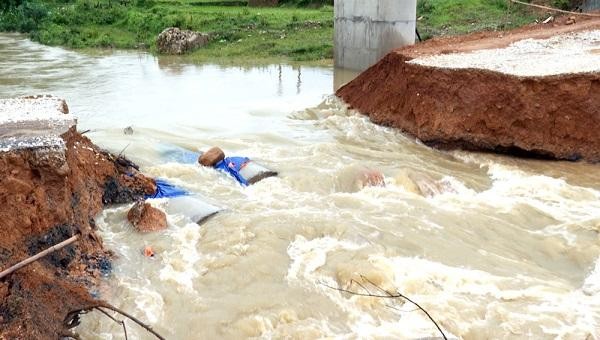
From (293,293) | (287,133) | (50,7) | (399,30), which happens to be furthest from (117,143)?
(50,7)

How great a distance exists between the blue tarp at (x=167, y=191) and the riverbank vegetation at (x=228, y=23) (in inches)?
544

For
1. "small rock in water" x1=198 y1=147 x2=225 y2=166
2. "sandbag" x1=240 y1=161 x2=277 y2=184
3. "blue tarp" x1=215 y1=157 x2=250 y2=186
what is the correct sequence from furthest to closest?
"small rock in water" x1=198 y1=147 x2=225 y2=166 < "blue tarp" x1=215 y1=157 x2=250 y2=186 < "sandbag" x1=240 y1=161 x2=277 y2=184

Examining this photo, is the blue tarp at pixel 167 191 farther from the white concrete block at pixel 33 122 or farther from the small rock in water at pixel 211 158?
the white concrete block at pixel 33 122

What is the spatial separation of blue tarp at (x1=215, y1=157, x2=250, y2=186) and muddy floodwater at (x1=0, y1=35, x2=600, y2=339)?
0.14 meters

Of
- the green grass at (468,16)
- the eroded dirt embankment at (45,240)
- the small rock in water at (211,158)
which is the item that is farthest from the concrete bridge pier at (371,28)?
the eroded dirt embankment at (45,240)

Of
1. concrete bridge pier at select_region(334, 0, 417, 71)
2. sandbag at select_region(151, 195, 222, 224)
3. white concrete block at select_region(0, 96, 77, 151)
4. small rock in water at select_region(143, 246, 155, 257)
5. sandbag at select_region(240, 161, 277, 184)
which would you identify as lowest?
small rock in water at select_region(143, 246, 155, 257)

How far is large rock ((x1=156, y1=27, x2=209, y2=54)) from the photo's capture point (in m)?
23.3

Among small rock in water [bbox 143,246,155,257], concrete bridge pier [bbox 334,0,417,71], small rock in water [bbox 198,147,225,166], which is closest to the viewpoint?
small rock in water [bbox 143,246,155,257]

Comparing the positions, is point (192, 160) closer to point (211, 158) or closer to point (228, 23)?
point (211, 158)

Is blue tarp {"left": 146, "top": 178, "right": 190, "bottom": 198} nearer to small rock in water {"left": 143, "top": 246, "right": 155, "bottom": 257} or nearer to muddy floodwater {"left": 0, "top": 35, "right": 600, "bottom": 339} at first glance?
muddy floodwater {"left": 0, "top": 35, "right": 600, "bottom": 339}

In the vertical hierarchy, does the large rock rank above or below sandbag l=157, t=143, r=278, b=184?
above

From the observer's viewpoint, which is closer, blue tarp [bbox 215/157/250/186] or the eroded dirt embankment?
the eroded dirt embankment

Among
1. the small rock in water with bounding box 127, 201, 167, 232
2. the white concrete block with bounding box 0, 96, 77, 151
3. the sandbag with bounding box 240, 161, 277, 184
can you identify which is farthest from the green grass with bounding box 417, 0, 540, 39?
the small rock in water with bounding box 127, 201, 167, 232

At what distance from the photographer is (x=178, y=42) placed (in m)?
23.3
